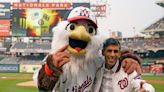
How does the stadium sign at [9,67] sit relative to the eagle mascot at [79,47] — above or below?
below

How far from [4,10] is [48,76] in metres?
47.0

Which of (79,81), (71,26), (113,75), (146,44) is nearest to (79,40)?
(71,26)

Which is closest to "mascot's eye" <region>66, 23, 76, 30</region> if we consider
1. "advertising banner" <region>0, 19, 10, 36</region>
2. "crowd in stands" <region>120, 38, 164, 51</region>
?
"crowd in stands" <region>120, 38, 164, 51</region>

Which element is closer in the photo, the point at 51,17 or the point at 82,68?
the point at 82,68

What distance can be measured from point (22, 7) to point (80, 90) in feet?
150

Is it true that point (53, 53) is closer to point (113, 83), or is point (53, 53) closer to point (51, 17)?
point (113, 83)

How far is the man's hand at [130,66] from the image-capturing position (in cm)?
302

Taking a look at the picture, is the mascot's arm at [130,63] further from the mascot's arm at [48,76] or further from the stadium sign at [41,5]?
the stadium sign at [41,5]

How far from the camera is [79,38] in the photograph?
2676 mm

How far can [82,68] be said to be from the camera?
292 cm

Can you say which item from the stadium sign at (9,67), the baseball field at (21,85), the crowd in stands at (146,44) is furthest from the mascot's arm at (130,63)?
the crowd in stands at (146,44)

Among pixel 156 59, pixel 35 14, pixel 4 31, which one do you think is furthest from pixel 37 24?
pixel 156 59

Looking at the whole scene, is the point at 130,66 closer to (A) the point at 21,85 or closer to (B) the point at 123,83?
(B) the point at 123,83

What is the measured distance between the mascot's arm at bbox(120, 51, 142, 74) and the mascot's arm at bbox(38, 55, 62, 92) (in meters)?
0.63
